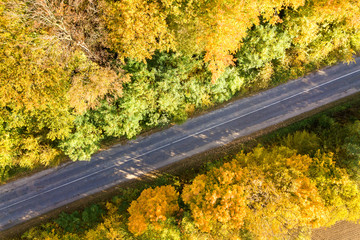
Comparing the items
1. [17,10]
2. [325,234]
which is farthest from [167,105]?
[325,234]

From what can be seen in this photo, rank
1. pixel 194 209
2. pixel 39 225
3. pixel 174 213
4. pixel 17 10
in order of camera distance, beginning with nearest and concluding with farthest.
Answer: pixel 17 10 < pixel 194 209 < pixel 174 213 < pixel 39 225

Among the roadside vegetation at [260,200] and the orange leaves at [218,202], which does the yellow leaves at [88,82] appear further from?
the orange leaves at [218,202]

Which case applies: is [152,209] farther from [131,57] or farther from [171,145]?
[131,57]

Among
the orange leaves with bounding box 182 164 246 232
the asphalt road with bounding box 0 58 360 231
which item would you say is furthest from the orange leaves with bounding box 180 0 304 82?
the orange leaves with bounding box 182 164 246 232

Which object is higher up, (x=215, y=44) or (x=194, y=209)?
(x=215, y=44)

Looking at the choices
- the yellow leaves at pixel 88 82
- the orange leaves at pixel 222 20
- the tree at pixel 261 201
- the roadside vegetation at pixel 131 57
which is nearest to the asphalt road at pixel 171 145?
the roadside vegetation at pixel 131 57

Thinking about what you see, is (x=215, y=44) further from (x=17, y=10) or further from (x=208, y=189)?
(x=17, y=10)

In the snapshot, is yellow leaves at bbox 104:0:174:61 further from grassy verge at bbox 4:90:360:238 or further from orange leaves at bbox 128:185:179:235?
→ grassy verge at bbox 4:90:360:238
